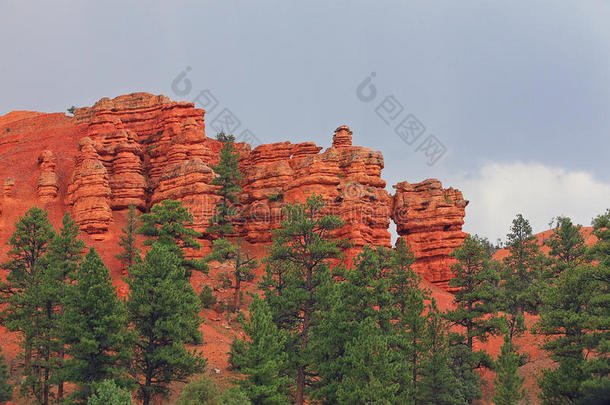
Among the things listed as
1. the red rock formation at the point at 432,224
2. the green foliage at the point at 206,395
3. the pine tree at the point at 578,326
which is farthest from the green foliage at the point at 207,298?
the red rock formation at the point at 432,224

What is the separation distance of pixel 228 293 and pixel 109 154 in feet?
103

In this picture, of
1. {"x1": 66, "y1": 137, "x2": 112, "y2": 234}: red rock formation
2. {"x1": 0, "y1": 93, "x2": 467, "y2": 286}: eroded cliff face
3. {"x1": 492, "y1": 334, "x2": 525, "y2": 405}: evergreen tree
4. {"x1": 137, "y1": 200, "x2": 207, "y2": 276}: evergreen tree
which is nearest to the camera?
{"x1": 492, "y1": 334, "x2": 525, "y2": 405}: evergreen tree

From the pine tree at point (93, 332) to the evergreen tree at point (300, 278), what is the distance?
33.7 ft

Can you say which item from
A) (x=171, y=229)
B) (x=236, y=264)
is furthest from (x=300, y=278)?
(x=236, y=264)

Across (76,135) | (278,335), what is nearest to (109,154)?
(76,135)

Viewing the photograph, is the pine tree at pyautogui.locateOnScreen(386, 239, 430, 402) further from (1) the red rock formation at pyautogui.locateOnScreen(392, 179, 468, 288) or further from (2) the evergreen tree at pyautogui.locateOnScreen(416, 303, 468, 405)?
(1) the red rock formation at pyautogui.locateOnScreen(392, 179, 468, 288)

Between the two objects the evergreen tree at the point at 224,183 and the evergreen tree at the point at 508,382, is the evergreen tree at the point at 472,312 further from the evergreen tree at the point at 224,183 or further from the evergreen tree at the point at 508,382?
the evergreen tree at the point at 224,183

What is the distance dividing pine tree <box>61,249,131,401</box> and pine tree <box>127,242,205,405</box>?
1.33 metres

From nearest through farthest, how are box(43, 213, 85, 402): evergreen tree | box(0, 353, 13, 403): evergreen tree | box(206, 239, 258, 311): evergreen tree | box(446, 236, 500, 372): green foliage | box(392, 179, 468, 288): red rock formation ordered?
box(0, 353, 13, 403): evergreen tree
box(43, 213, 85, 402): evergreen tree
box(446, 236, 500, 372): green foliage
box(206, 239, 258, 311): evergreen tree
box(392, 179, 468, 288): red rock formation

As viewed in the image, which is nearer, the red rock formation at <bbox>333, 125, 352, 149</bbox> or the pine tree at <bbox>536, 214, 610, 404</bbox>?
the pine tree at <bbox>536, 214, 610, 404</bbox>

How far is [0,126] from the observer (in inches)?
3423

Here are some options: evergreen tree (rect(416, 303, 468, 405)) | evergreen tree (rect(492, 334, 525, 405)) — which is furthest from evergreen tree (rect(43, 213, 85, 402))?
evergreen tree (rect(492, 334, 525, 405))

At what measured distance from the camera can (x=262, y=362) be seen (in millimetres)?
26906

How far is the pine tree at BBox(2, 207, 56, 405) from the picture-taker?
3114 centimetres
